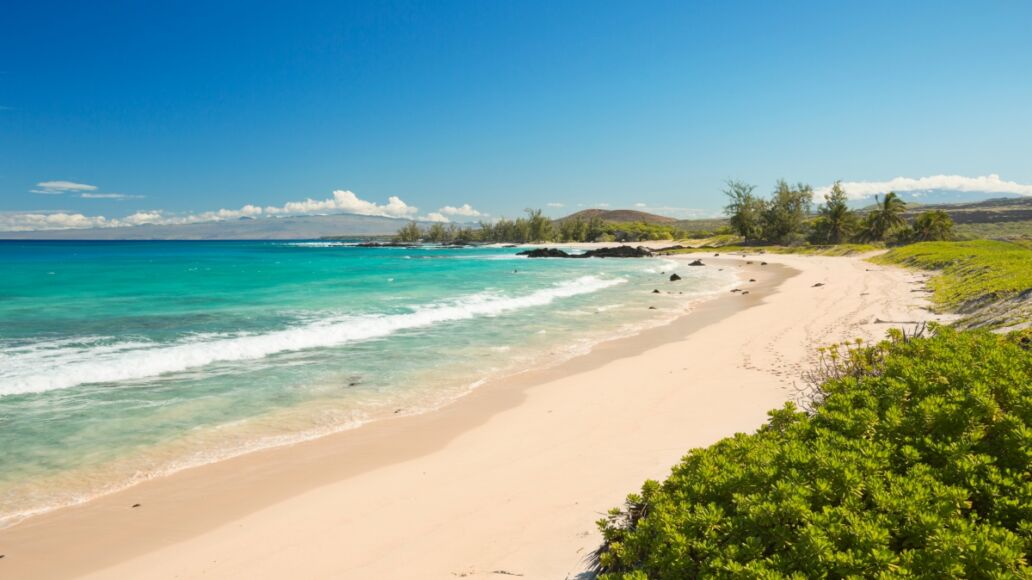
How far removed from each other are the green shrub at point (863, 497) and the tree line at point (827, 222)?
72.6 m

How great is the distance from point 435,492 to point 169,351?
13302 millimetres

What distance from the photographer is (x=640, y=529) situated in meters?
3.81

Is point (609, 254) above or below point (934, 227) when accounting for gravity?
below

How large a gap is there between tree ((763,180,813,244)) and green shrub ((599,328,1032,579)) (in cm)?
9542

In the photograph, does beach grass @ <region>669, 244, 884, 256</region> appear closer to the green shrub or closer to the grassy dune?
the grassy dune

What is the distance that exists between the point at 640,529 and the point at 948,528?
1850mm

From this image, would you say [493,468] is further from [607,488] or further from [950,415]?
[950,415]

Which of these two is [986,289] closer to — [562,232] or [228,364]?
[228,364]

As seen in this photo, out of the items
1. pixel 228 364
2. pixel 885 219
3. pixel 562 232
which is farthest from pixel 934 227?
pixel 562 232

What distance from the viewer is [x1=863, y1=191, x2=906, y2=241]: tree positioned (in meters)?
69.1

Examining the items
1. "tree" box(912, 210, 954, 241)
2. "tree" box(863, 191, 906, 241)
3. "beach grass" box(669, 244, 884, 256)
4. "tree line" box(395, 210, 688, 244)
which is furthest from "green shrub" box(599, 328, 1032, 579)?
"tree line" box(395, 210, 688, 244)

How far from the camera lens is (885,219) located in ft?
232

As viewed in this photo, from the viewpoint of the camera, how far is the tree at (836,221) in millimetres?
74375

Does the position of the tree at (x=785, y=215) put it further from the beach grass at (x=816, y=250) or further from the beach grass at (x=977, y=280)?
the beach grass at (x=977, y=280)
